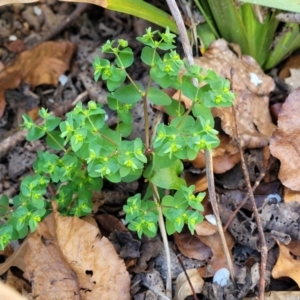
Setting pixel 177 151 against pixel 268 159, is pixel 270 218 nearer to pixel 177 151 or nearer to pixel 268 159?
pixel 268 159

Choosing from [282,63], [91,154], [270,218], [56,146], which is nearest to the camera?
[91,154]

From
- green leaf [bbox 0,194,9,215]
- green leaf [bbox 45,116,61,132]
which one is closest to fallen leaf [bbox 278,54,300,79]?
green leaf [bbox 45,116,61,132]

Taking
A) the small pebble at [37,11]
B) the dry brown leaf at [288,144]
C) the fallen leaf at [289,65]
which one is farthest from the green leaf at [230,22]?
the small pebble at [37,11]

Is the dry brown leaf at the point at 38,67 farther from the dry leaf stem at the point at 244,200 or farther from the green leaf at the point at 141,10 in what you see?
the dry leaf stem at the point at 244,200

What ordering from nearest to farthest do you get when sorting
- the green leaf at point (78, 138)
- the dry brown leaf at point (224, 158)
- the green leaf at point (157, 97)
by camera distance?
the green leaf at point (78, 138), the green leaf at point (157, 97), the dry brown leaf at point (224, 158)

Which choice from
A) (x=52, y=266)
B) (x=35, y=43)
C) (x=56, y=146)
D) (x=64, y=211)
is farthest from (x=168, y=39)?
(x=35, y=43)

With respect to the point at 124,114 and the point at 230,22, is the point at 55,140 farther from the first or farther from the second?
the point at 230,22

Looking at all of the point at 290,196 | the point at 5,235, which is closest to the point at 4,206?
the point at 5,235

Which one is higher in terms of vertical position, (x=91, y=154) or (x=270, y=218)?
(x=91, y=154)
